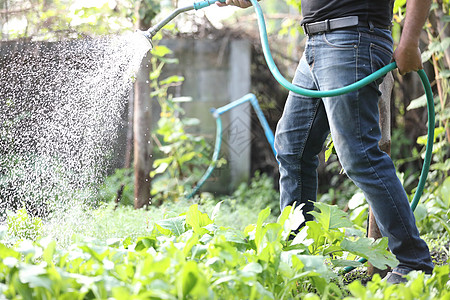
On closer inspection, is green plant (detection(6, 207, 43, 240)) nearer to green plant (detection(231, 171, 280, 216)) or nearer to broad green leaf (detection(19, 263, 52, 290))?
broad green leaf (detection(19, 263, 52, 290))

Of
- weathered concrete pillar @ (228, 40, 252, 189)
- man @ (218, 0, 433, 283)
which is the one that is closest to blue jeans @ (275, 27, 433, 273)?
man @ (218, 0, 433, 283)

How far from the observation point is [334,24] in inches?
67.1

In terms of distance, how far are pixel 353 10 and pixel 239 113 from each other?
10.5ft

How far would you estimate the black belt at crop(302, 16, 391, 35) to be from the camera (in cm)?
167

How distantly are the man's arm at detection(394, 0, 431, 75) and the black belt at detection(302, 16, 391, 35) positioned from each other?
12cm

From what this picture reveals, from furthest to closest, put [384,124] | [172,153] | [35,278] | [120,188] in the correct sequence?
[172,153] → [120,188] → [384,124] → [35,278]

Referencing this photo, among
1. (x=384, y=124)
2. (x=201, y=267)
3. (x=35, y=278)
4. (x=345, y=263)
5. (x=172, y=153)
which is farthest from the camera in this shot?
(x=172, y=153)

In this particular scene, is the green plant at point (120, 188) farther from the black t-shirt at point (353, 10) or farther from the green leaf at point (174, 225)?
the black t-shirt at point (353, 10)

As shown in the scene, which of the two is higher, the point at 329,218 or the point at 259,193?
the point at 329,218

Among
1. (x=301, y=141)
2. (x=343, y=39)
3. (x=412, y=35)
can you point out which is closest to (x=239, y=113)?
(x=301, y=141)

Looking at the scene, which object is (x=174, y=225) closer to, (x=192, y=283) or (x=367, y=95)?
(x=192, y=283)

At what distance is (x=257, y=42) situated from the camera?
16.1ft

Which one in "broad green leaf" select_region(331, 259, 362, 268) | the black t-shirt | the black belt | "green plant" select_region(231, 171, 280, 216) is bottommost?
"green plant" select_region(231, 171, 280, 216)

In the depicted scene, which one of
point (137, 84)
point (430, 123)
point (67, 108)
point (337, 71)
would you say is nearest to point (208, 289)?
point (337, 71)
